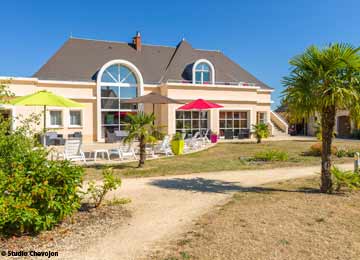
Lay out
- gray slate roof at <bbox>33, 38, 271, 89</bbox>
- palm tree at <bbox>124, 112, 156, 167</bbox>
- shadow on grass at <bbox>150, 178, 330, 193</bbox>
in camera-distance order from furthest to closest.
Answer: gray slate roof at <bbox>33, 38, 271, 89</bbox>
palm tree at <bbox>124, 112, 156, 167</bbox>
shadow on grass at <bbox>150, 178, 330, 193</bbox>

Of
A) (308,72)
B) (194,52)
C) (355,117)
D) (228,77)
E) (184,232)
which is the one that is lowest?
(184,232)

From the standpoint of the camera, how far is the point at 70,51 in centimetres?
2731

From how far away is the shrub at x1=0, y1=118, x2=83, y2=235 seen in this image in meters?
4.45

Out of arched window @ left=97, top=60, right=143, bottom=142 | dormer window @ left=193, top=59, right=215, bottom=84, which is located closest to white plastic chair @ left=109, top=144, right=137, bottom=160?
arched window @ left=97, top=60, right=143, bottom=142

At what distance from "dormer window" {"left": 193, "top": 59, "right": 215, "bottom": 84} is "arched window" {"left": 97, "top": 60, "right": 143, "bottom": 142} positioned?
5.18 metres

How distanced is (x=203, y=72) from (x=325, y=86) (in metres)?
21.8

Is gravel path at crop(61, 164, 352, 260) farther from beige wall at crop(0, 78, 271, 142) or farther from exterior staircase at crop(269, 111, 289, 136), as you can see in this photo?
exterior staircase at crop(269, 111, 289, 136)

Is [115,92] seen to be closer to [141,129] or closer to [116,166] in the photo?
[116,166]

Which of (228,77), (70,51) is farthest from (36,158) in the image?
(228,77)

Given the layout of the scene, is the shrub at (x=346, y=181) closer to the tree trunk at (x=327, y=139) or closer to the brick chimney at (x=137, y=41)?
the tree trunk at (x=327, y=139)

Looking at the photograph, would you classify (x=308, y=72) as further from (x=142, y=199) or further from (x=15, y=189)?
(x=15, y=189)

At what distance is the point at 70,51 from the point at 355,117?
24.8m

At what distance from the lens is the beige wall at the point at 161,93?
876 inches

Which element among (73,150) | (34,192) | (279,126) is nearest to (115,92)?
(73,150)
